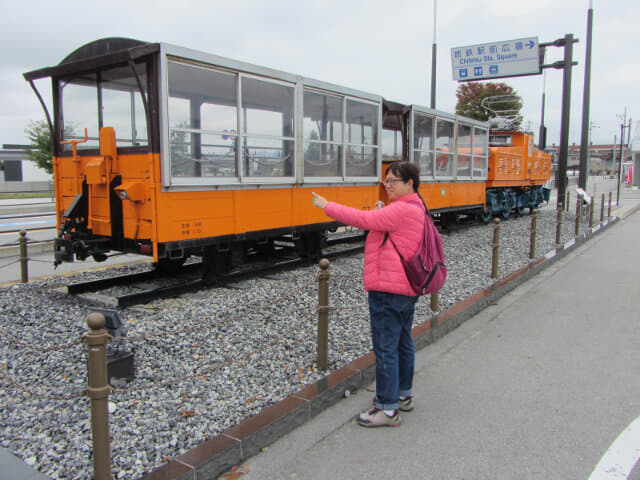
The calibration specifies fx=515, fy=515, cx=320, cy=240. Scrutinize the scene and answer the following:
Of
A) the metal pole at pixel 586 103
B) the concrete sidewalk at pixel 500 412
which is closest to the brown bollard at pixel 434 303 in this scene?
the concrete sidewalk at pixel 500 412

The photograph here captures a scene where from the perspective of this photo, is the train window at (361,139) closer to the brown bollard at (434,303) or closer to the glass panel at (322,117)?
the glass panel at (322,117)

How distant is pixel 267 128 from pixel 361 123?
8.16 feet

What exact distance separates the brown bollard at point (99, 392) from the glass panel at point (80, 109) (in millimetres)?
5105

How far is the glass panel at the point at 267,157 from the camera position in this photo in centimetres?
713

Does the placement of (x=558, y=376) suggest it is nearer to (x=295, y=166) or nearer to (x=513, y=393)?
(x=513, y=393)

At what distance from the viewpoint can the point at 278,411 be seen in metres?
3.54

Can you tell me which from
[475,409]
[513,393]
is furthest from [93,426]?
[513,393]

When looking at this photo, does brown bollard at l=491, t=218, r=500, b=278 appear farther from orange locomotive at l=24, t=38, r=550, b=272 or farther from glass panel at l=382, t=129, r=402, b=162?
glass panel at l=382, t=129, r=402, b=162

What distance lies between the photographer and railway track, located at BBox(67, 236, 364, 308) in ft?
20.3

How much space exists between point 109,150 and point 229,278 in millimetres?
2341

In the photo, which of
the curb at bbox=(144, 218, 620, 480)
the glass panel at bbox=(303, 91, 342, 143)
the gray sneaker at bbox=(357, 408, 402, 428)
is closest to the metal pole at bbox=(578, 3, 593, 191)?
the glass panel at bbox=(303, 91, 342, 143)

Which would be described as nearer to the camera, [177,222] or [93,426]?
[93,426]

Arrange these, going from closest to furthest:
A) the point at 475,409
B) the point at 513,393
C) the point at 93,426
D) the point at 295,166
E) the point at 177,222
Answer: the point at 93,426 < the point at 475,409 < the point at 513,393 < the point at 177,222 < the point at 295,166

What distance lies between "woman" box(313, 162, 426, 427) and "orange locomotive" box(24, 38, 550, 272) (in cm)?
325
